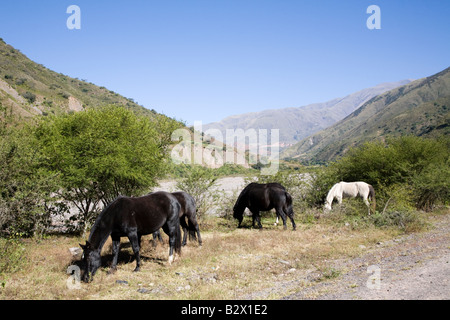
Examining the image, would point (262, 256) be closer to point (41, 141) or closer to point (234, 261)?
point (234, 261)

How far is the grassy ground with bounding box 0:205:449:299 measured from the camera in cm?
657

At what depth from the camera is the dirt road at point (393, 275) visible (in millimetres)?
5730

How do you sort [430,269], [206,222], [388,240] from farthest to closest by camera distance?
[206,222] < [388,240] < [430,269]

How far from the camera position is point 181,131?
1972 cm

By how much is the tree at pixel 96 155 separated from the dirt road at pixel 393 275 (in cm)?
894

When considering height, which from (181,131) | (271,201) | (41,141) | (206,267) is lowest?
(206,267)

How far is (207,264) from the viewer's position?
8812 mm

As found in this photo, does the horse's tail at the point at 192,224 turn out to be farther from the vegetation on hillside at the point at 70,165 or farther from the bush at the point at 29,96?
the bush at the point at 29,96

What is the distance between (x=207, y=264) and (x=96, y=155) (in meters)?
7.00

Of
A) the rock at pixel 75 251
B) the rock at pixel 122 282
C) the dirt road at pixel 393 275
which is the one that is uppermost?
the dirt road at pixel 393 275

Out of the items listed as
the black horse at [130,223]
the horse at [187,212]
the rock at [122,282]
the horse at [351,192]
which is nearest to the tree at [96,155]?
the horse at [187,212]

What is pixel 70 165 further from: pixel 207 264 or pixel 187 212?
pixel 207 264
